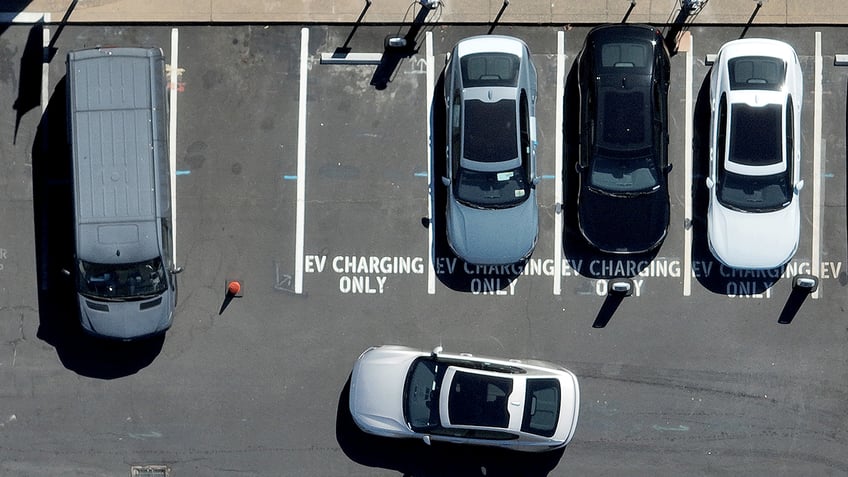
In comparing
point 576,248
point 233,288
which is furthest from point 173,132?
point 576,248

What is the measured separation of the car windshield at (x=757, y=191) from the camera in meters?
15.6

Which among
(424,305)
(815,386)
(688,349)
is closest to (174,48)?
(424,305)

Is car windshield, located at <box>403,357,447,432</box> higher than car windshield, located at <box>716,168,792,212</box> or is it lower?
lower

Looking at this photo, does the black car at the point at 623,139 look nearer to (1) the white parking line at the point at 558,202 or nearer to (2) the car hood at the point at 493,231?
(1) the white parking line at the point at 558,202

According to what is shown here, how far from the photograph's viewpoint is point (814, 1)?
1634 centimetres

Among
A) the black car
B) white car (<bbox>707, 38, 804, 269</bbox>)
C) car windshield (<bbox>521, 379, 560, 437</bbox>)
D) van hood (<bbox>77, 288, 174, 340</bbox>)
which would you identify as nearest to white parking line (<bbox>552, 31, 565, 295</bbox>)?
the black car

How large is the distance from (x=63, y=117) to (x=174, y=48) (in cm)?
262

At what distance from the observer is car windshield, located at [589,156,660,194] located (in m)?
15.6

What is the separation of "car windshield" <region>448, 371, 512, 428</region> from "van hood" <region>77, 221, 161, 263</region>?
6.29m

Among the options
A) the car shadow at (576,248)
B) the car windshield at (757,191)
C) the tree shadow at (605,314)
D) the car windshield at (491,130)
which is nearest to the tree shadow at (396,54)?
the car windshield at (491,130)

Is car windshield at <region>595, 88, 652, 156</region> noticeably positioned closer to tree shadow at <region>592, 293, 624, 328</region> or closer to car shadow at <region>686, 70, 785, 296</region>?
car shadow at <region>686, 70, 785, 296</region>

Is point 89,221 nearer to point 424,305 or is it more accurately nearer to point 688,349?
point 424,305

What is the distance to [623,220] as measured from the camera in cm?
1594

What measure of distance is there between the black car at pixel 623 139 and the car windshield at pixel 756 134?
128 centimetres
